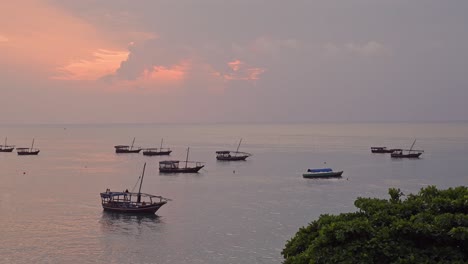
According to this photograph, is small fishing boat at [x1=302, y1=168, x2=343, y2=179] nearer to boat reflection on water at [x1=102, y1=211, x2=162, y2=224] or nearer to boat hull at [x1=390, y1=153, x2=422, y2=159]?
boat reflection on water at [x1=102, y1=211, x2=162, y2=224]

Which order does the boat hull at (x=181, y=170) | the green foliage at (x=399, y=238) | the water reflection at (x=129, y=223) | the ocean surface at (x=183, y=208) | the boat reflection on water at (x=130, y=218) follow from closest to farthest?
the green foliage at (x=399, y=238) → the ocean surface at (x=183, y=208) → the water reflection at (x=129, y=223) → the boat reflection on water at (x=130, y=218) → the boat hull at (x=181, y=170)

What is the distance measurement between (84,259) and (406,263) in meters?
26.9

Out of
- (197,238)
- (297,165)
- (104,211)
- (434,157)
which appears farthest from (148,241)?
(434,157)

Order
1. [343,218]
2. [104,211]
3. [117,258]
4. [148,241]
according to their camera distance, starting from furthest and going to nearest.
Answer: [104,211]
[148,241]
[117,258]
[343,218]

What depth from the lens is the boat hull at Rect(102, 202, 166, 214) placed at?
48750 millimetres

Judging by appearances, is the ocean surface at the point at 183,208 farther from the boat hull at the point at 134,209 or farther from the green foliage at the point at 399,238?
the green foliage at the point at 399,238

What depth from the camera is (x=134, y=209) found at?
4925 centimetres

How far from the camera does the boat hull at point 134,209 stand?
160ft

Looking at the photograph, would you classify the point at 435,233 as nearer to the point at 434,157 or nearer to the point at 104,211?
the point at 104,211

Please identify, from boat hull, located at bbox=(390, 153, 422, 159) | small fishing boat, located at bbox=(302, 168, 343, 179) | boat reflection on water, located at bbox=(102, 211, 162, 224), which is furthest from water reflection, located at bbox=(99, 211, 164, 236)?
boat hull, located at bbox=(390, 153, 422, 159)

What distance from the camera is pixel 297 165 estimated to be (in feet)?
335

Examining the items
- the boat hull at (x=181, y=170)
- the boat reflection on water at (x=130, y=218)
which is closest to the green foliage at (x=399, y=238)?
the boat reflection on water at (x=130, y=218)

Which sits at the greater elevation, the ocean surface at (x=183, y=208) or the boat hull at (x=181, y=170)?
the boat hull at (x=181, y=170)

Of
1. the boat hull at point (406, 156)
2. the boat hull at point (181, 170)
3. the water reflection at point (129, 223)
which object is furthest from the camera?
the boat hull at point (406, 156)
